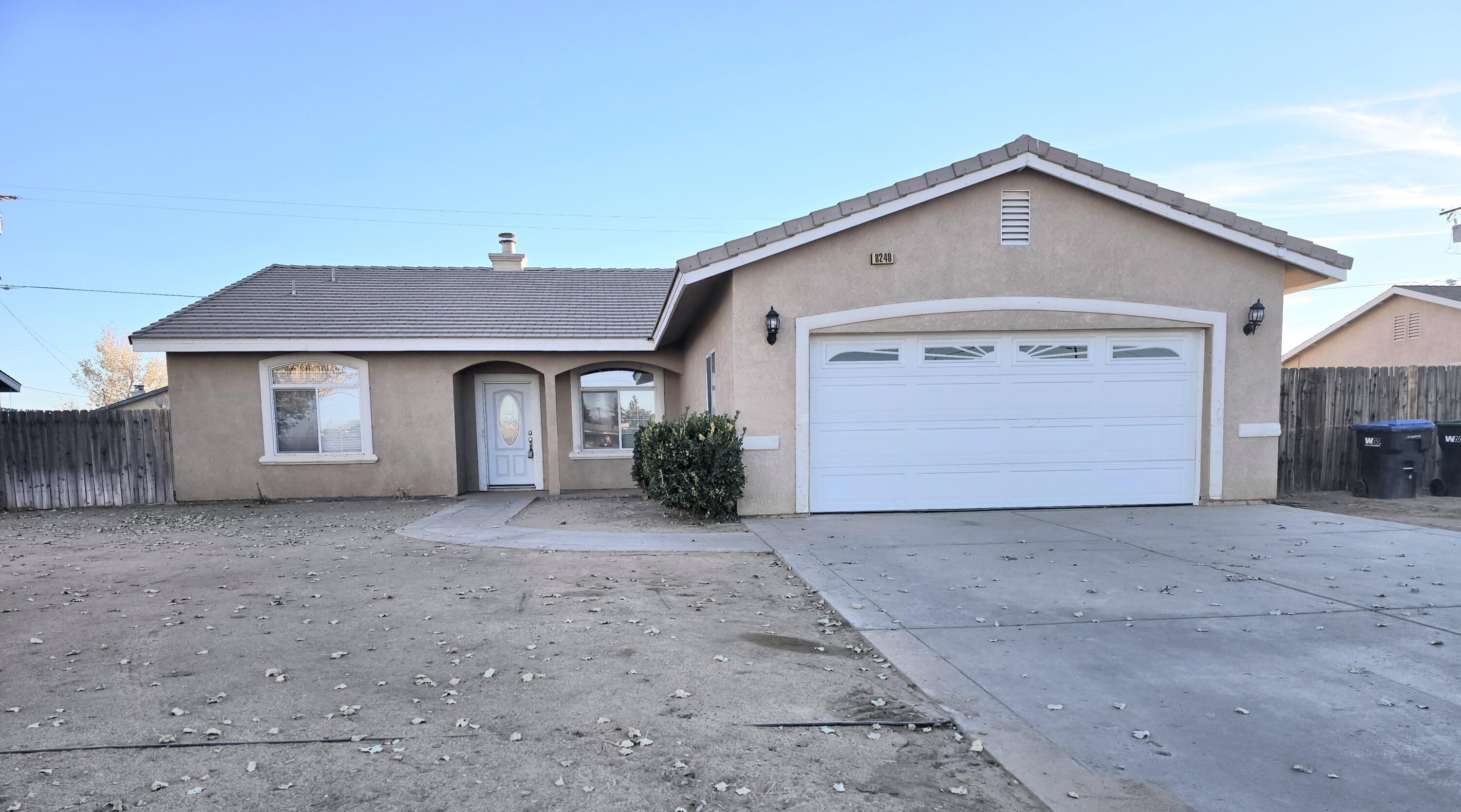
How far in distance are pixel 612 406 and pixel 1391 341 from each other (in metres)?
20.5

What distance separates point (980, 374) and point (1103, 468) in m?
2.04

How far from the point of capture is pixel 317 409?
480 inches

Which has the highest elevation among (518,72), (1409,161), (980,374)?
(518,72)

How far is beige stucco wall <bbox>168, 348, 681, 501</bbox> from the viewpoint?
1188 centimetres

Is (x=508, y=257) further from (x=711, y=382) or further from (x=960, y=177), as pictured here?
(x=960, y=177)

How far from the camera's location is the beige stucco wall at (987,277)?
28.0 ft

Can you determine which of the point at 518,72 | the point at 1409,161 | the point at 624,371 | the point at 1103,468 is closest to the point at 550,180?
the point at 518,72

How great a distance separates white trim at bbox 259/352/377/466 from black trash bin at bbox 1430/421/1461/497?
1668cm

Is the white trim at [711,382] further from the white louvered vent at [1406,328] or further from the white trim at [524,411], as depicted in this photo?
the white louvered vent at [1406,328]

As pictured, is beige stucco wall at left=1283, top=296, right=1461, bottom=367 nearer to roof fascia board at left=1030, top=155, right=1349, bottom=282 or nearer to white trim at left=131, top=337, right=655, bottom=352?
roof fascia board at left=1030, top=155, right=1349, bottom=282

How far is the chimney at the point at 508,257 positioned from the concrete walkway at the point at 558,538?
8.63 m

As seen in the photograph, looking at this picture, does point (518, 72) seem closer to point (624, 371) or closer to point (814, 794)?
point (624, 371)

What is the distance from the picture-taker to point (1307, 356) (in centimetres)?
2141

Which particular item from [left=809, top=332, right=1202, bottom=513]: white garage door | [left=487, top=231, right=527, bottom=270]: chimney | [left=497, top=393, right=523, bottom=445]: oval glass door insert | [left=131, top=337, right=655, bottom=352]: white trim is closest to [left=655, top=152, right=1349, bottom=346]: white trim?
[left=809, top=332, right=1202, bottom=513]: white garage door
